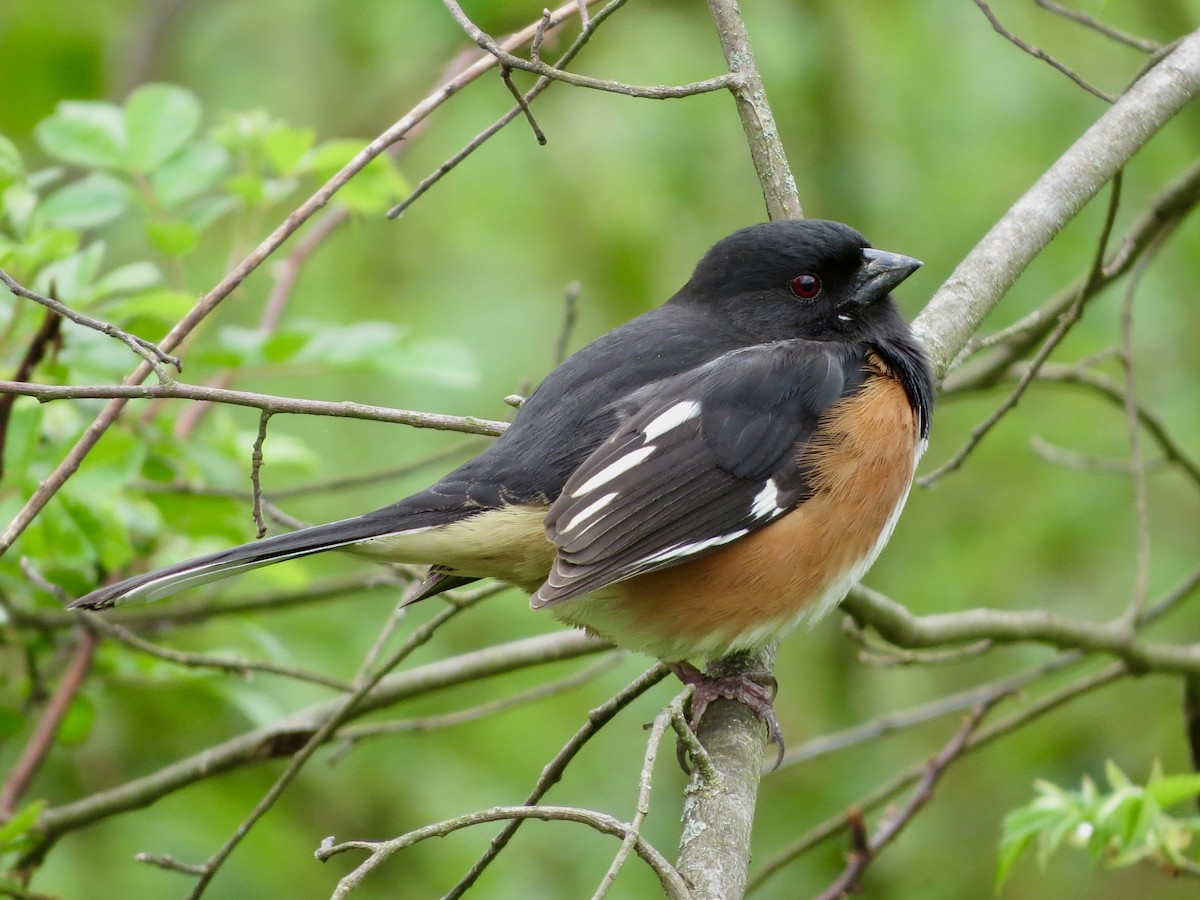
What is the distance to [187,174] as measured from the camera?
2.75 m

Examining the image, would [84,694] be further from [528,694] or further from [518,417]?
[518,417]

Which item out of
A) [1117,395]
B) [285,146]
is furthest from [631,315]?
[285,146]

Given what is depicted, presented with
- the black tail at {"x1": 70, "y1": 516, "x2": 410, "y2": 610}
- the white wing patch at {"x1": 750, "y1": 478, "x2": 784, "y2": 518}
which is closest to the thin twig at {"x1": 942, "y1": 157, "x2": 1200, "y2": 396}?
the white wing patch at {"x1": 750, "y1": 478, "x2": 784, "y2": 518}

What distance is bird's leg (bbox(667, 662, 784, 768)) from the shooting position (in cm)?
240

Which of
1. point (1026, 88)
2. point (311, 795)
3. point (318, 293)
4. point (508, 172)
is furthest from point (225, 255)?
point (1026, 88)

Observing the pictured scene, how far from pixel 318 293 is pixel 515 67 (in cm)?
344

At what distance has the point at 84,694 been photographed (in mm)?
3008

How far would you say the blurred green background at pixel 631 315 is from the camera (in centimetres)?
421

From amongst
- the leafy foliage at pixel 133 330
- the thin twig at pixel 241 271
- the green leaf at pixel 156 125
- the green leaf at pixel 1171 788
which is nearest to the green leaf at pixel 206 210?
the leafy foliage at pixel 133 330

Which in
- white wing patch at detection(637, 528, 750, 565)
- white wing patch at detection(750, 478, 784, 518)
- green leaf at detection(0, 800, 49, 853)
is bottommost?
green leaf at detection(0, 800, 49, 853)

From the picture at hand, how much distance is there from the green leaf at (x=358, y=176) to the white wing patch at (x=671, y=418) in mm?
885

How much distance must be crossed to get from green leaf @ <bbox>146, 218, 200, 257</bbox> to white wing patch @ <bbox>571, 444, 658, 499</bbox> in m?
0.93

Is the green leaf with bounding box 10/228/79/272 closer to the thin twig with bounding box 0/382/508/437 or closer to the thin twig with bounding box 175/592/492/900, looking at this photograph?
the thin twig with bounding box 0/382/508/437

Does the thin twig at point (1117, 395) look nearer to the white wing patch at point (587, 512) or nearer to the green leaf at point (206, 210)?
the white wing patch at point (587, 512)
